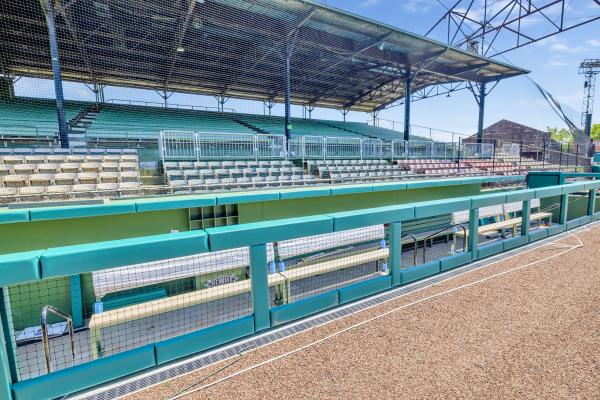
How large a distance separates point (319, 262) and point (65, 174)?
693 cm

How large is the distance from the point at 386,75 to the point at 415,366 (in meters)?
26.9

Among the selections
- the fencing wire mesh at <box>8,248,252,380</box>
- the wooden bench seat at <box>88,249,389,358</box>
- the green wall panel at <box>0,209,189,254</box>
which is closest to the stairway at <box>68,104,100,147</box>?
the green wall panel at <box>0,209,189,254</box>

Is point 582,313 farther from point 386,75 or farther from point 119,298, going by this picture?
point 386,75

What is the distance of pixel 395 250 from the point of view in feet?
11.4

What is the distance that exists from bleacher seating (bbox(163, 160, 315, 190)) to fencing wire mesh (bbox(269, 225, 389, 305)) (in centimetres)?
316

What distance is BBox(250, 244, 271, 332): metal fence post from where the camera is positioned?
8.46 ft

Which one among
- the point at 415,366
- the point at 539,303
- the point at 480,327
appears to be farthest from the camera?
the point at 539,303

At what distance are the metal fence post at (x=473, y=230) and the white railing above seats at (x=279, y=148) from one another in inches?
332

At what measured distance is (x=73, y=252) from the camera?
1953mm

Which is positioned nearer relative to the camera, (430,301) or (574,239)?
(430,301)

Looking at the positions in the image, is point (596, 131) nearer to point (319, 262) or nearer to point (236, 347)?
point (319, 262)

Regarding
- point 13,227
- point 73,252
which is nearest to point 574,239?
point 73,252

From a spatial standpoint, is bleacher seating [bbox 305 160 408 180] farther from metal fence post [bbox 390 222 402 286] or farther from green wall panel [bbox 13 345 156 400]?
green wall panel [bbox 13 345 156 400]

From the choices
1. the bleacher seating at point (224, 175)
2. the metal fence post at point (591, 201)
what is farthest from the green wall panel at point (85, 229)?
the metal fence post at point (591, 201)
